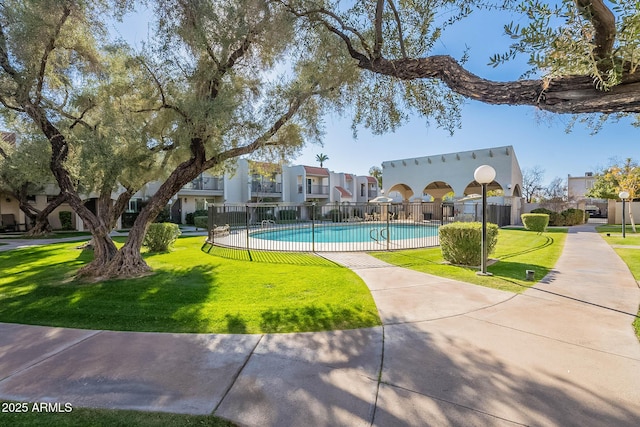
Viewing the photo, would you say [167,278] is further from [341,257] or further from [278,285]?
[341,257]

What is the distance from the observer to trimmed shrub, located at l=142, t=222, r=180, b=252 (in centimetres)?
1186

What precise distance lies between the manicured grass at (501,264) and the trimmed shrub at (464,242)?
39cm

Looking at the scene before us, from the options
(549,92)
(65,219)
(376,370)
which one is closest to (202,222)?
(65,219)

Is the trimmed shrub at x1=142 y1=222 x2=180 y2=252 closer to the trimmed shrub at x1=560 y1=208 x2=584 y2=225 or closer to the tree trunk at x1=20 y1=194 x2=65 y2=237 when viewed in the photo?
the tree trunk at x1=20 y1=194 x2=65 y2=237

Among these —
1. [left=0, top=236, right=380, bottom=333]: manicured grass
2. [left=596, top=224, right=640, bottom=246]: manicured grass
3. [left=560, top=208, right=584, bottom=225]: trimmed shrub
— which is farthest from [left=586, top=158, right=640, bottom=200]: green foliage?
[left=0, top=236, right=380, bottom=333]: manicured grass

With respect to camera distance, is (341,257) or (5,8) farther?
(341,257)

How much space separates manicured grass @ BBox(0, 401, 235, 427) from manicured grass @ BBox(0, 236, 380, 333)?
174 centimetres

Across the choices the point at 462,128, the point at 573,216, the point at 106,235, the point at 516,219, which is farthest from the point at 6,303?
the point at 573,216

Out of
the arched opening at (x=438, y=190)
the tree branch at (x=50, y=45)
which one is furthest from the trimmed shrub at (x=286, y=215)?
the tree branch at (x=50, y=45)

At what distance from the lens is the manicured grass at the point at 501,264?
6898mm

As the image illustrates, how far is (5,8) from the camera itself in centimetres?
658

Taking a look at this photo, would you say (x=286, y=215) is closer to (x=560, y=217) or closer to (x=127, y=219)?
(x=127, y=219)

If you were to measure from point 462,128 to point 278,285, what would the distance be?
16.5ft

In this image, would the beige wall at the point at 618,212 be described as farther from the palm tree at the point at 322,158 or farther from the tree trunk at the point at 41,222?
the tree trunk at the point at 41,222
